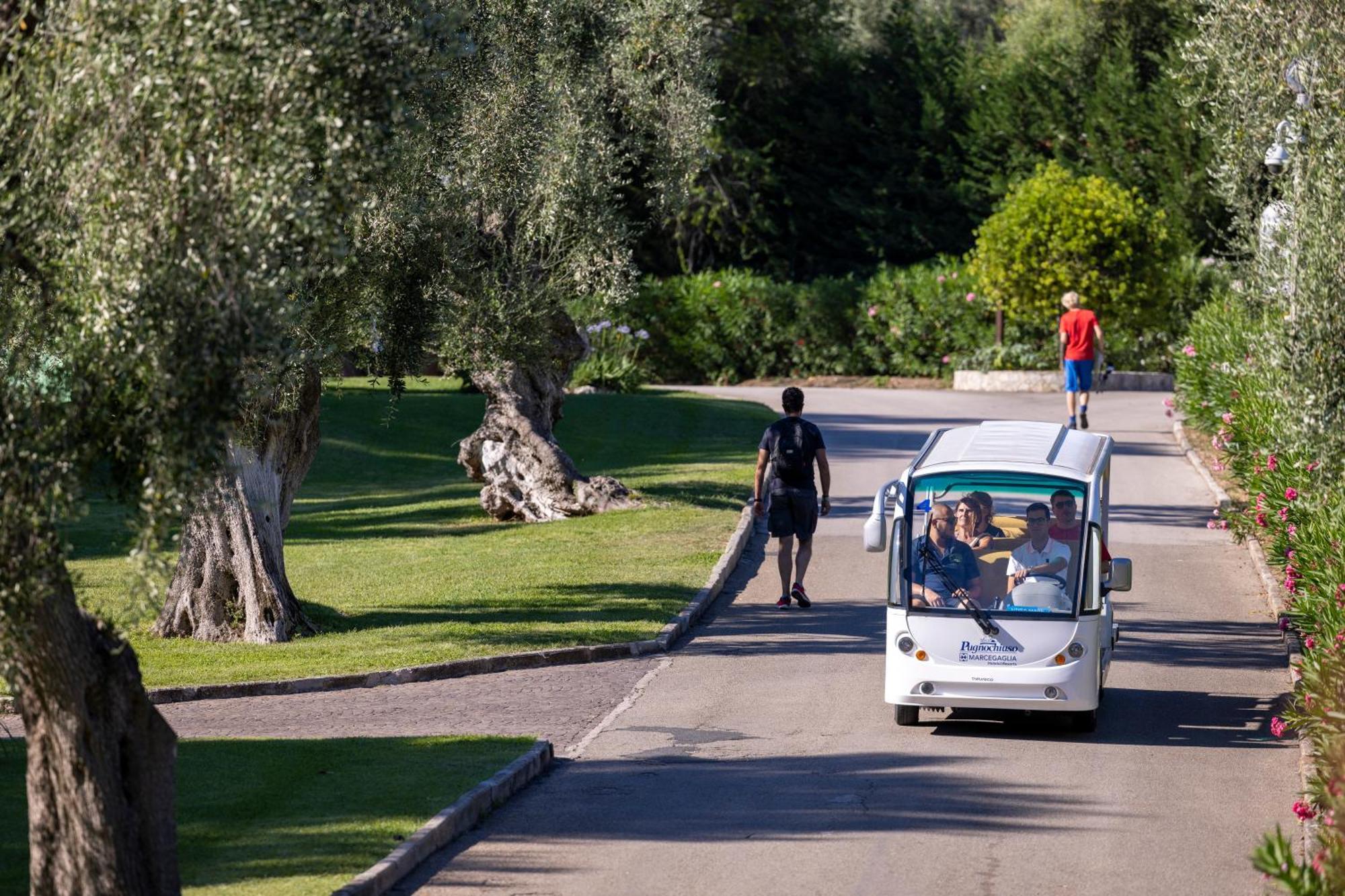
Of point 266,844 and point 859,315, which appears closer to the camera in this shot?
point 266,844

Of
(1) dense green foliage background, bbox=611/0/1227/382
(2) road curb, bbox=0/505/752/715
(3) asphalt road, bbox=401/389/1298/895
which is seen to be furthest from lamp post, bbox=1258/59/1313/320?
(1) dense green foliage background, bbox=611/0/1227/382

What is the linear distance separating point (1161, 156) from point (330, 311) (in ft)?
105

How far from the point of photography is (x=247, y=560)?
14.9 m

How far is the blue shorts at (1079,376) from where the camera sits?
24.4 metres

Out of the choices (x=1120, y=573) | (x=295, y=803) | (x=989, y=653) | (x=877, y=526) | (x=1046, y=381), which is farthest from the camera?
(x=1046, y=381)

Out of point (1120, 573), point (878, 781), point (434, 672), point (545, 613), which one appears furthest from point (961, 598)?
point (545, 613)

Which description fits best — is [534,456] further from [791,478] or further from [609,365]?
[609,365]

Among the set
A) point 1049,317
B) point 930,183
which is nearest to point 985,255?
point 1049,317

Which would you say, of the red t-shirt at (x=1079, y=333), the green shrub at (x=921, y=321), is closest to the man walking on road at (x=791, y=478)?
the red t-shirt at (x=1079, y=333)

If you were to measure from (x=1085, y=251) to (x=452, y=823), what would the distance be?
2744 centimetres

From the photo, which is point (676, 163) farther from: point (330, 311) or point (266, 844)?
point (266, 844)

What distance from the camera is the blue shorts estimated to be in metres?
24.4

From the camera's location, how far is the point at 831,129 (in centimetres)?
4778

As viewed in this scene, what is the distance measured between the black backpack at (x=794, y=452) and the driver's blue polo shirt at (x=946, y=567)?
4320 mm
